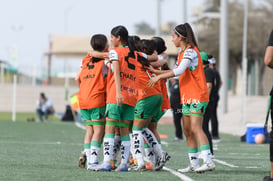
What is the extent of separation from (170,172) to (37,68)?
204 feet

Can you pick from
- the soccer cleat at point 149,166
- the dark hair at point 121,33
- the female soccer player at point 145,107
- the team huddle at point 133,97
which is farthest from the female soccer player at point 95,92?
the soccer cleat at point 149,166

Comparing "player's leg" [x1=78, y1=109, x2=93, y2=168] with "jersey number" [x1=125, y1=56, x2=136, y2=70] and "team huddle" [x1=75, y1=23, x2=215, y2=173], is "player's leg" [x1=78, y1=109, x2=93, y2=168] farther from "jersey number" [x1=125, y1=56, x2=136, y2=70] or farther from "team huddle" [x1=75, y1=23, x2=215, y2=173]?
"jersey number" [x1=125, y1=56, x2=136, y2=70]

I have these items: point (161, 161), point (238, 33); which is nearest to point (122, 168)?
point (161, 161)

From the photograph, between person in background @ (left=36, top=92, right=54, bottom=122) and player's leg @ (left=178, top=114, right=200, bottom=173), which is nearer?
player's leg @ (left=178, top=114, right=200, bottom=173)

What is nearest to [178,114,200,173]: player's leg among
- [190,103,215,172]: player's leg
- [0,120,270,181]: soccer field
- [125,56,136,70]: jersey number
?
[190,103,215,172]: player's leg

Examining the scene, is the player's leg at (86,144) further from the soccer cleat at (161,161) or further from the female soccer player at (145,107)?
the soccer cleat at (161,161)

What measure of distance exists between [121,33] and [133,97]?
2.93 feet

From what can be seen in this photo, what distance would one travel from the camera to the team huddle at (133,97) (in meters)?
11.3

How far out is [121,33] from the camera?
1134 centimetres

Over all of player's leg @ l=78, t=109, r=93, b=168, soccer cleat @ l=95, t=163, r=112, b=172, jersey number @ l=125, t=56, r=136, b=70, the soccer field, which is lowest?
the soccer field

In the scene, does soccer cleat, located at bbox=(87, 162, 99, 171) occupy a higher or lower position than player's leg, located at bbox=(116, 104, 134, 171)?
lower

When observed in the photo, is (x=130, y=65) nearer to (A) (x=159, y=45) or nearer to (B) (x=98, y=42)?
(B) (x=98, y=42)

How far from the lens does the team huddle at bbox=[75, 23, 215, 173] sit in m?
11.3

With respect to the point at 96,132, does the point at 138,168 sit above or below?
below
